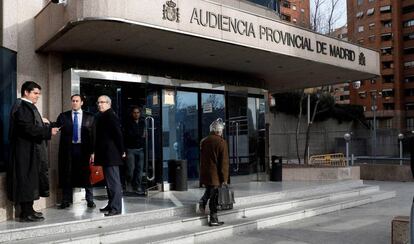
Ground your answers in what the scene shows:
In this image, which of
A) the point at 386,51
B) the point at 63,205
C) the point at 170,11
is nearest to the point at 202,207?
the point at 63,205

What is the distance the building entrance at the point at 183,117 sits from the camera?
→ 1063 cm

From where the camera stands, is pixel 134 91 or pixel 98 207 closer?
pixel 98 207

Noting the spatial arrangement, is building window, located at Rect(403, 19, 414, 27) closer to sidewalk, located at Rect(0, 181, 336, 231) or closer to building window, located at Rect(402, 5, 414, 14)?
building window, located at Rect(402, 5, 414, 14)

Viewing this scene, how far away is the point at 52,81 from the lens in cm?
941

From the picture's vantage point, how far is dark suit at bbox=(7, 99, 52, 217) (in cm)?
714

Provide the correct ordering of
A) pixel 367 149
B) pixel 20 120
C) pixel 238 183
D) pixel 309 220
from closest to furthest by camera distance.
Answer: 1. pixel 20 120
2. pixel 309 220
3. pixel 238 183
4. pixel 367 149

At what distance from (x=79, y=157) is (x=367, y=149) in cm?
2414

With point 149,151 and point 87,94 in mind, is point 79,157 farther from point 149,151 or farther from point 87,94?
point 149,151

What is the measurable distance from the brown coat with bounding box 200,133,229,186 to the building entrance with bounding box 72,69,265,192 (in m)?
2.75

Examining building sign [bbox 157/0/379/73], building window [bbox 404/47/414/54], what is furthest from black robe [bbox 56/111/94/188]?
building window [bbox 404/47/414/54]

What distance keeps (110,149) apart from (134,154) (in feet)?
8.61

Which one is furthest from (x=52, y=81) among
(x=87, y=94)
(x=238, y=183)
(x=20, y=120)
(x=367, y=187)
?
(x=367, y=187)

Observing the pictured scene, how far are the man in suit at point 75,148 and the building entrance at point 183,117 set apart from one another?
1337 mm

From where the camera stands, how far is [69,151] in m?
8.44
